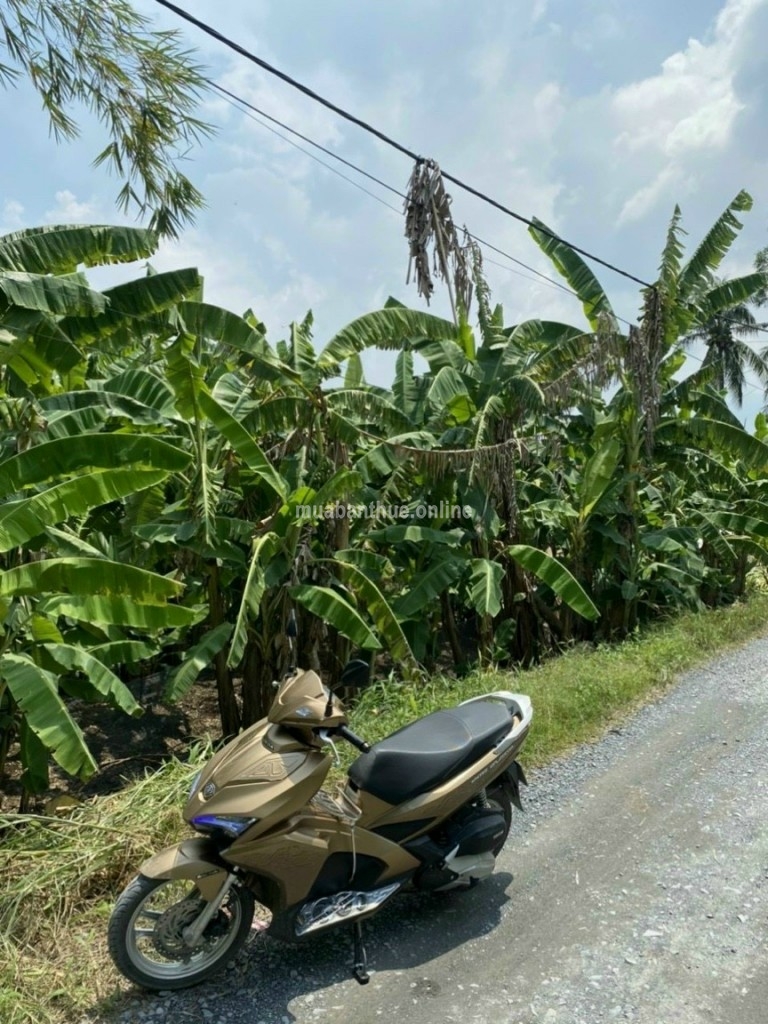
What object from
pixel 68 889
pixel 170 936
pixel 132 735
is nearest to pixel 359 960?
pixel 170 936

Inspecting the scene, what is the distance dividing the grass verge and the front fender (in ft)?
1.81

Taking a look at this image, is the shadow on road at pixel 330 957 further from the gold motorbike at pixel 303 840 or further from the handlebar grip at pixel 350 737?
the handlebar grip at pixel 350 737

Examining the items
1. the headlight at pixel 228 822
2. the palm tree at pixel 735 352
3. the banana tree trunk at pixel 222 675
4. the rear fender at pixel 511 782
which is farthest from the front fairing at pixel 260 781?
the palm tree at pixel 735 352

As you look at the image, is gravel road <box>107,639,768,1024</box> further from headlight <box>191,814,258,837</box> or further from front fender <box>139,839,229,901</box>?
headlight <box>191,814,258,837</box>

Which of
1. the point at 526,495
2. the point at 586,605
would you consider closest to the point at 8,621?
the point at 586,605

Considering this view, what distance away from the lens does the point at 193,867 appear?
304 centimetres

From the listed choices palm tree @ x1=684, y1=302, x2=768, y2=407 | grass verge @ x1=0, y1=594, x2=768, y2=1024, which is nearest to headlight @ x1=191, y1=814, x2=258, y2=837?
grass verge @ x1=0, y1=594, x2=768, y2=1024

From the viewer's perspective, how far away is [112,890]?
12.3 ft

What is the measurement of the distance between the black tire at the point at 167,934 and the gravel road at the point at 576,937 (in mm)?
107

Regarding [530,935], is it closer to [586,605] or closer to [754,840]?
[754,840]

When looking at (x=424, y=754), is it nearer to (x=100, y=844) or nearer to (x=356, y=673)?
(x=356, y=673)

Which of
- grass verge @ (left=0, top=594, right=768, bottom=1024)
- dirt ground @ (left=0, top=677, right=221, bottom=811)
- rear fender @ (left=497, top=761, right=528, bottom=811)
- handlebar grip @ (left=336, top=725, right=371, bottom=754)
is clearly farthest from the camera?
dirt ground @ (left=0, top=677, right=221, bottom=811)

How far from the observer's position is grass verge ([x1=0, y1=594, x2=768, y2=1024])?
3088 mm

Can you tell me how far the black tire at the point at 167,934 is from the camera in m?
2.97
